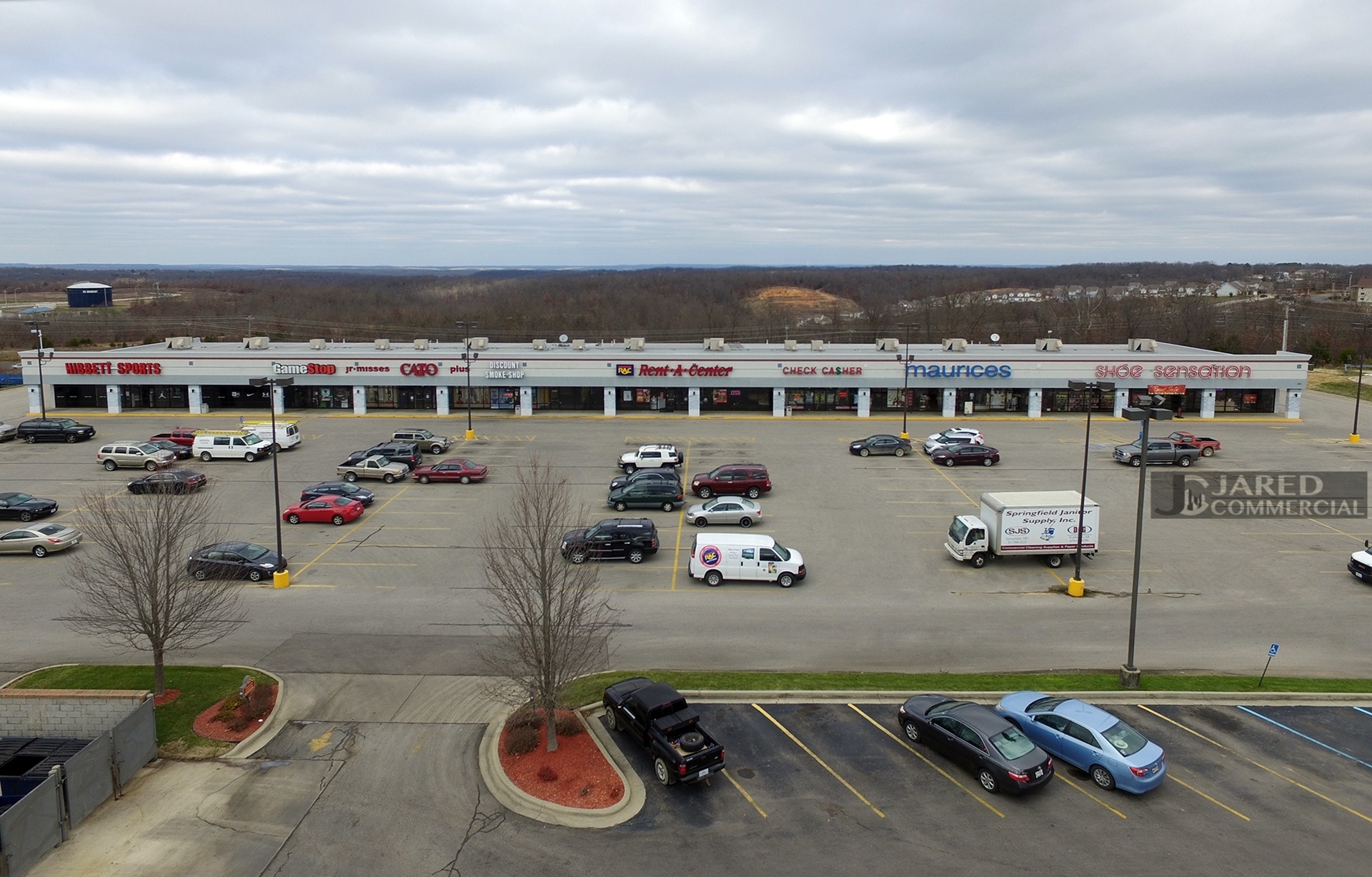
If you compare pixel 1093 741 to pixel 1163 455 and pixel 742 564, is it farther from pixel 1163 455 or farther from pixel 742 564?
pixel 1163 455

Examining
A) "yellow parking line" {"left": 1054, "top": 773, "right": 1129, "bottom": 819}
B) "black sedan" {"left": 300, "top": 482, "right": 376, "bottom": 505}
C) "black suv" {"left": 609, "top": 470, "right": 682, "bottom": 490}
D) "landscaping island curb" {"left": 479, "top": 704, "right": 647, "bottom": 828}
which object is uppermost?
"black suv" {"left": 609, "top": 470, "right": 682, "bottom": 490}

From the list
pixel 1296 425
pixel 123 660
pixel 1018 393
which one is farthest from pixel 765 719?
pixel 1296 425

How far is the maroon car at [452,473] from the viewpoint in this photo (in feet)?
130

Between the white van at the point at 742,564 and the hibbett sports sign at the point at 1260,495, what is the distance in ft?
57.7

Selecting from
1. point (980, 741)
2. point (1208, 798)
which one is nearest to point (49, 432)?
point (980, 741)

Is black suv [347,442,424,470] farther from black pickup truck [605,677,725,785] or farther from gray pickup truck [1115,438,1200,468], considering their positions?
gray pickup truck [1115,438,1200,468]

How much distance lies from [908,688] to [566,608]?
8.25 m

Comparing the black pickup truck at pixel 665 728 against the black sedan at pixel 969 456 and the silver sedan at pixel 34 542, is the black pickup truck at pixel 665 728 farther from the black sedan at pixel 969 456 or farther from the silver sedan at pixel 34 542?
the black sedan at pixel 969 456

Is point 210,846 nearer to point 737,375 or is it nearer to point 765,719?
point 765,719

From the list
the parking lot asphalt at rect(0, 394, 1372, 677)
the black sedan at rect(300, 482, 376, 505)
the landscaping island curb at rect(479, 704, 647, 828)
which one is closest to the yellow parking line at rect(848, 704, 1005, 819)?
the parking lot asphalt at rect(0, 394, 1372, 677)

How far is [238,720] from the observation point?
722 inches

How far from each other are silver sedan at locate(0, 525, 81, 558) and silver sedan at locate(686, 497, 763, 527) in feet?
72.9

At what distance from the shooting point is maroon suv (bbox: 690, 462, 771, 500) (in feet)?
122

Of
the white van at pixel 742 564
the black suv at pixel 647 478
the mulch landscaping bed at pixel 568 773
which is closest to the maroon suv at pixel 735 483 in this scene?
the black suv at pixel 647 478
